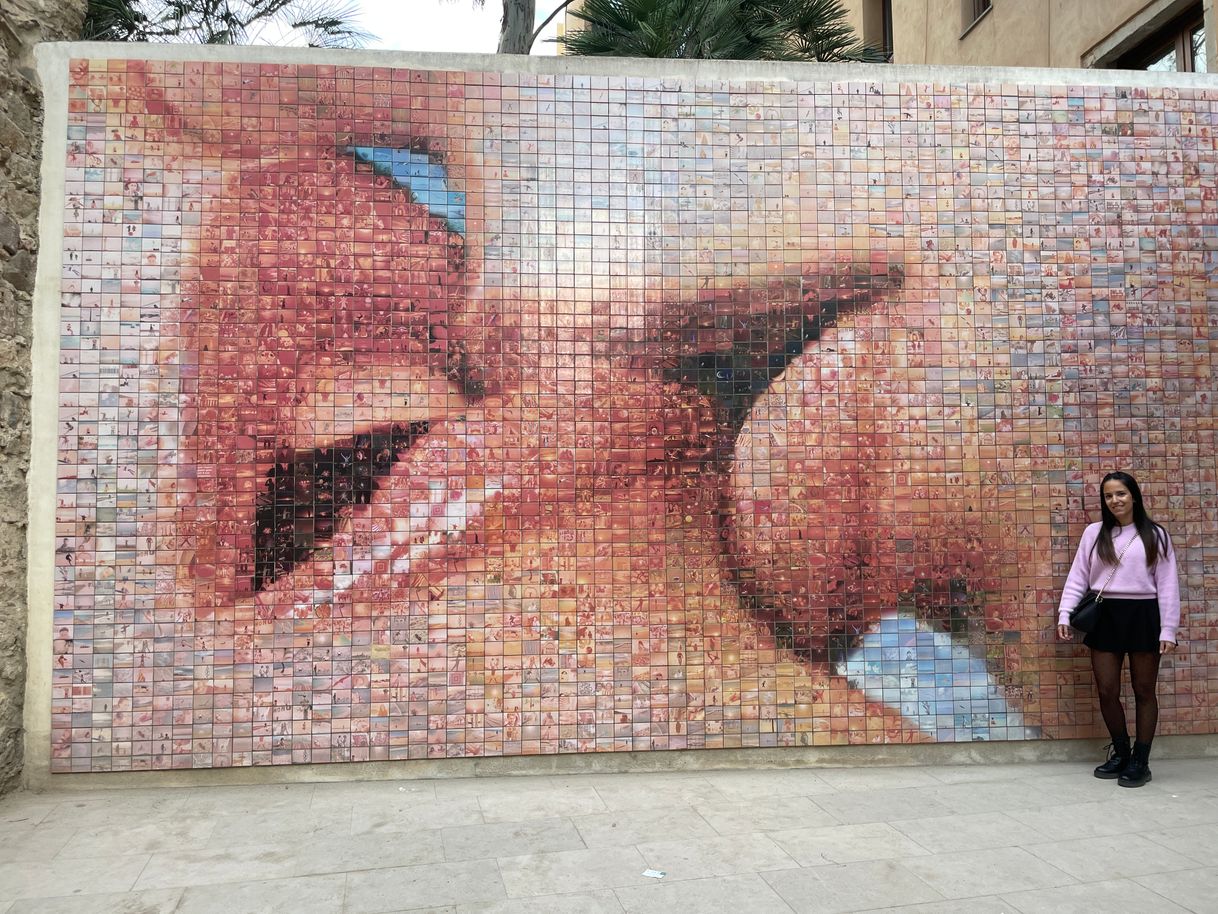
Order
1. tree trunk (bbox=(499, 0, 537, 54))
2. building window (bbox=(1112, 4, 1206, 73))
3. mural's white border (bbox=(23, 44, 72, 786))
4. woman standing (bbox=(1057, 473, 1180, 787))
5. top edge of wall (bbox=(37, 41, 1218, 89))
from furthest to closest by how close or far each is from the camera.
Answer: tree trunk (bbox=(499, 0, 537, 54)) → building window (bbox=(1112, 4, 1206, 73)) → top edge of wall (bbox=(37, 41, 1218, 89)) → woman standing (bbox=(1057, 473, 1180, 787)) → mural's white border (bbox=(23, 44, 72, 786))

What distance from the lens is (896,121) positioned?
4328 mm

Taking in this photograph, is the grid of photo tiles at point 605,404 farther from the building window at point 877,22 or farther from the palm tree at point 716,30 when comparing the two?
the building window at point 877,22

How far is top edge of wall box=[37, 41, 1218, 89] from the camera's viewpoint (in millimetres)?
4039

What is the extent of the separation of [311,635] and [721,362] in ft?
7.50

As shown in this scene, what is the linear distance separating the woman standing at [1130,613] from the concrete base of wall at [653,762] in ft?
1.08

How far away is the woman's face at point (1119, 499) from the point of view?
3.98 m

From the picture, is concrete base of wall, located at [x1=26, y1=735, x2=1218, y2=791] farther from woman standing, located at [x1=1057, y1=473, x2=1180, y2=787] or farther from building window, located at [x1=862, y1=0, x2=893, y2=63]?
building window, located at [x1=862, y1=0, x2=893, y2=63]

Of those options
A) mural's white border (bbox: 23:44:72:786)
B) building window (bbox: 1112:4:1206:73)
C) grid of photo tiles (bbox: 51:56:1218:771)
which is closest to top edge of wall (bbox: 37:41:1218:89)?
grid of photo tiles (bbox: 51:56:1218:771)

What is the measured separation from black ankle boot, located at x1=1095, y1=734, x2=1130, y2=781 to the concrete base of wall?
229 mm

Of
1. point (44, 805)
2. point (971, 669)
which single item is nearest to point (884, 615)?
point (971, 669)

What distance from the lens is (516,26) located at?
9.63m

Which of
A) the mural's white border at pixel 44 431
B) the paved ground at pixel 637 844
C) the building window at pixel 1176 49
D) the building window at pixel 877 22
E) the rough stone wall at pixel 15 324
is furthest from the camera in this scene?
the building window at pixel 877 22

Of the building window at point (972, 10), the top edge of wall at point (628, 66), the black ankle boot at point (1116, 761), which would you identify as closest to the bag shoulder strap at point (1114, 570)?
the black ankle boot at point (1116, 761)

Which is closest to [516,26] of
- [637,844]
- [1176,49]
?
[1176,49]
